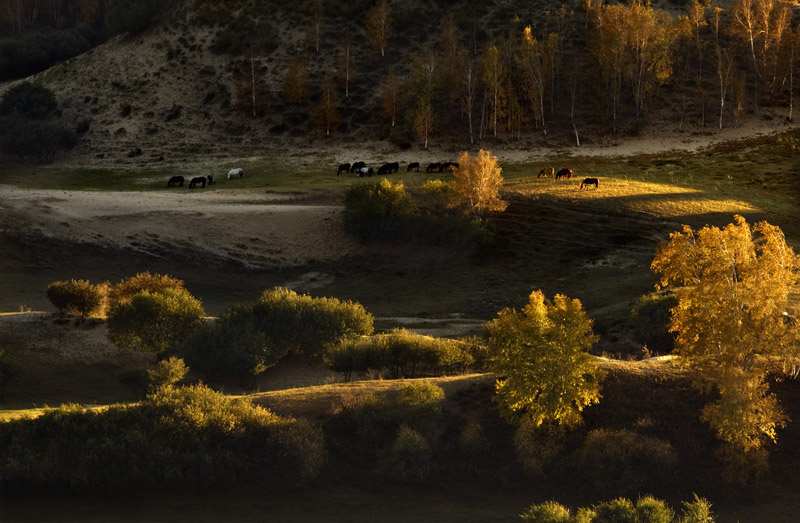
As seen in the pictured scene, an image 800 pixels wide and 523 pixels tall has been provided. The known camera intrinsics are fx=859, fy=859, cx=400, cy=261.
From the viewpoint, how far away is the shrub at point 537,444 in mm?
27125

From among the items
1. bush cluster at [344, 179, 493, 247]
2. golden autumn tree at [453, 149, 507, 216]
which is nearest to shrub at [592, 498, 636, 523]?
bush cluster at [344, 179, 493, 247]

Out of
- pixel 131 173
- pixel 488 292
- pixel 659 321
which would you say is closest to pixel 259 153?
pixel 131 173

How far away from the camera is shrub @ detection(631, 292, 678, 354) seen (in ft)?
140

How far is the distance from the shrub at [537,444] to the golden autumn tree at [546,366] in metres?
0.24

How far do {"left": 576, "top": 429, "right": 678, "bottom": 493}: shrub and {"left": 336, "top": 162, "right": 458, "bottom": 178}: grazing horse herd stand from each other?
61.7m

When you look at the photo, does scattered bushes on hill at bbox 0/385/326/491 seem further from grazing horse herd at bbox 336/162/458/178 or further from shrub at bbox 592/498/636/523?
grazing horse herd at bbox 336/162/458/178

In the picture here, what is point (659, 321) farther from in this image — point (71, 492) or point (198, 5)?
point (198, 5)

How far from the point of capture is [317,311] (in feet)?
146

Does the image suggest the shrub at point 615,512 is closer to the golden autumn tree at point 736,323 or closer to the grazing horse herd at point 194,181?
the golden autumn tree at point 736,323

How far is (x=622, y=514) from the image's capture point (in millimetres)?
22656

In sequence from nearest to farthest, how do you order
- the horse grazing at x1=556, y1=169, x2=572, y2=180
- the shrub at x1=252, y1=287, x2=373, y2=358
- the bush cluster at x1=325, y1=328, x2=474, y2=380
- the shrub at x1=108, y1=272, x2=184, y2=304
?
the bush cluster at x1=325, y1=328, x2=474, y2=380
the shrub at x1=252, y1=287, x2=373, y2=358
the shrub at x1=108, y1=272, x2=184, y2=304
the horse grazing at x1=556, y1=169, x2=572, y2=180

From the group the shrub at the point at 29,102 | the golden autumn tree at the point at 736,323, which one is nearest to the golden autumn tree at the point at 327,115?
Answer: the shrub at the point at 29,102

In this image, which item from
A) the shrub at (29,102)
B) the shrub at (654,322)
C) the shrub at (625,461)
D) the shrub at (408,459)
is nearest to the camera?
the shrub at (625,461)

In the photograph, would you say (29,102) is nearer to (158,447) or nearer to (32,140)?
(32,140)
